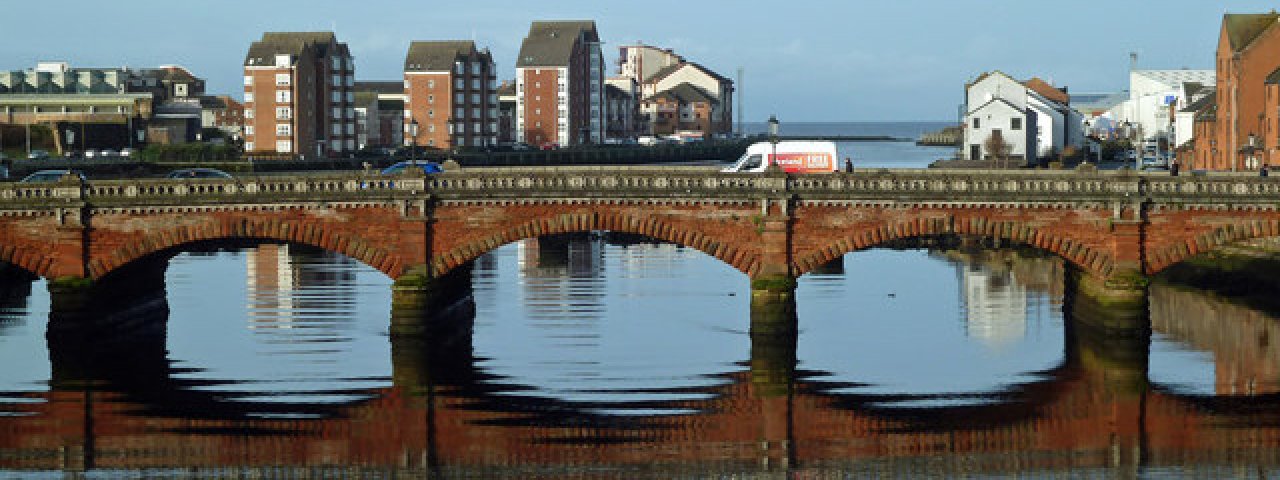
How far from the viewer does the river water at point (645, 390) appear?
1924 inches

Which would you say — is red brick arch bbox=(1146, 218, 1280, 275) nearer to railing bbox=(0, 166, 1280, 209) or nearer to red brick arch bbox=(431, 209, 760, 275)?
railing bbox=(0, 166, 1280, 209)

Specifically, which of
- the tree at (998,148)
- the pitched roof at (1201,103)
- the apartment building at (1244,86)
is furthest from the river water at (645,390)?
the tree at (998,148)

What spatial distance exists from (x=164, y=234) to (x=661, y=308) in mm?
21179

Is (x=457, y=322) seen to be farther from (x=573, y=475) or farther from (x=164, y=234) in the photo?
(x=573, y=475)

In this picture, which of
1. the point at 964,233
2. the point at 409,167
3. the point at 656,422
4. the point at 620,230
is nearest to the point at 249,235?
the point at 409,167

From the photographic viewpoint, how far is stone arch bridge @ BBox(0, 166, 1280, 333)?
6650cm

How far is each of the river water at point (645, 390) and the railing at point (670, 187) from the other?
16.8 feet

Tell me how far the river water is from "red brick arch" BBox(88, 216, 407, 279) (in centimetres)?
288

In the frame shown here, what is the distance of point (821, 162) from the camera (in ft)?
287

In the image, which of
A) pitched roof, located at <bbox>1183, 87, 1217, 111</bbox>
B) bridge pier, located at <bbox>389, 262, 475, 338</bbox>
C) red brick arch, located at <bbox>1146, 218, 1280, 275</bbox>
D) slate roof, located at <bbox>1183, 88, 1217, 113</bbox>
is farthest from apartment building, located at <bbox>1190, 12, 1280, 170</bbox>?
bridge pier, located at <bbox>389, 262, 475, 338</bbox>

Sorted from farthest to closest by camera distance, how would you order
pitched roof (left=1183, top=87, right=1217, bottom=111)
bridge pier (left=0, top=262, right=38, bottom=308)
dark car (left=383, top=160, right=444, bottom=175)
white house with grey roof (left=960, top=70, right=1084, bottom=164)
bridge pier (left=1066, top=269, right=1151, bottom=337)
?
white house with grey roof (left=960, top=70, right=1084, bottom=164)
pitched roof (left=1183, top=87, right=1217, bottom=111)
bridge pier (left=0, top=262, right=38, bottom=308)
dark car (left=383, top=160, right=444, bottom=175)
bridge pier (left=1066, top=269, right=1151, bottom=337)

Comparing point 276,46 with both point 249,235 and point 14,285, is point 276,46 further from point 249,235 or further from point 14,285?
point 249,235

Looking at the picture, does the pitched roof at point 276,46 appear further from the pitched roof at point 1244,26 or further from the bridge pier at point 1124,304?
the bridge pier at point 1124,304

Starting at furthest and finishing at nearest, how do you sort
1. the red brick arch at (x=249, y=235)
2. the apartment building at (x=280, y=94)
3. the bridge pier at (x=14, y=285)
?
the apartment building at (x=280, y=94) < the bridge pier at (x=14, y=285) < the red brick arch at (x=249, y=235)
